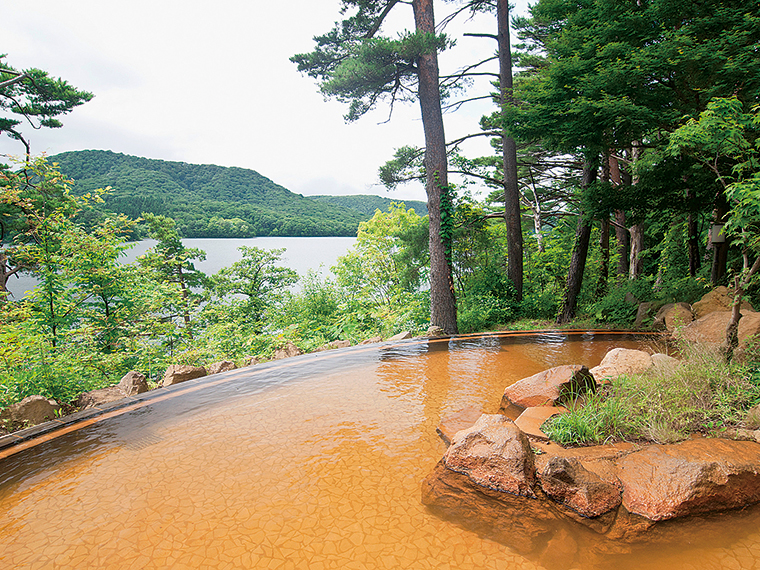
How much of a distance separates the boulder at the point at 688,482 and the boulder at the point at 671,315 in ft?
13.4

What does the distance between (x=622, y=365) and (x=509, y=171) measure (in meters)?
6.81

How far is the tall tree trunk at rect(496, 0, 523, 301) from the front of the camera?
8.76m

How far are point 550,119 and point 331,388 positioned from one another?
5.86 m

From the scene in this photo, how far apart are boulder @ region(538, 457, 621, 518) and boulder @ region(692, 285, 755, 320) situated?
5248mm

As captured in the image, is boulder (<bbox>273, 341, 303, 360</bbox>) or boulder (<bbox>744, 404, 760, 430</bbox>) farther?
boulder (<bbox>273, 341, 303, 360</bbox>)

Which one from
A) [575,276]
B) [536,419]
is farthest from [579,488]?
[575,276]

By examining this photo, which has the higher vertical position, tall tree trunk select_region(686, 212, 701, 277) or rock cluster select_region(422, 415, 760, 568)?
tall tree trunk select_region(686, 212, 701, 277)

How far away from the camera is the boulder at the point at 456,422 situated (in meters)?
2.99

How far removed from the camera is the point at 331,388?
164 inches

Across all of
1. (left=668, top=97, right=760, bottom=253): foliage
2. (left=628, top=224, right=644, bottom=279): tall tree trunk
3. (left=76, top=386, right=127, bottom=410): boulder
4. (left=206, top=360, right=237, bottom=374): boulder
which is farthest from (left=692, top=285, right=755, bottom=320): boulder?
(left=76, top=386, right=127, bottom=410): boulder

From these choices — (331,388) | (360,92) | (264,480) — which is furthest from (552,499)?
(360,92)

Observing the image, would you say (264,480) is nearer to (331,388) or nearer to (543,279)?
(331,388)

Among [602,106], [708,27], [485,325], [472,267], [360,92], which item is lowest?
[485,325]

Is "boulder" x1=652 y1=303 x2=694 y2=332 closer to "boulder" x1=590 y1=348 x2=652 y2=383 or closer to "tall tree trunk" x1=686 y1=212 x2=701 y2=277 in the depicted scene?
"tall tree trunk" x1=686 y1=212 x2=701 y2=277
